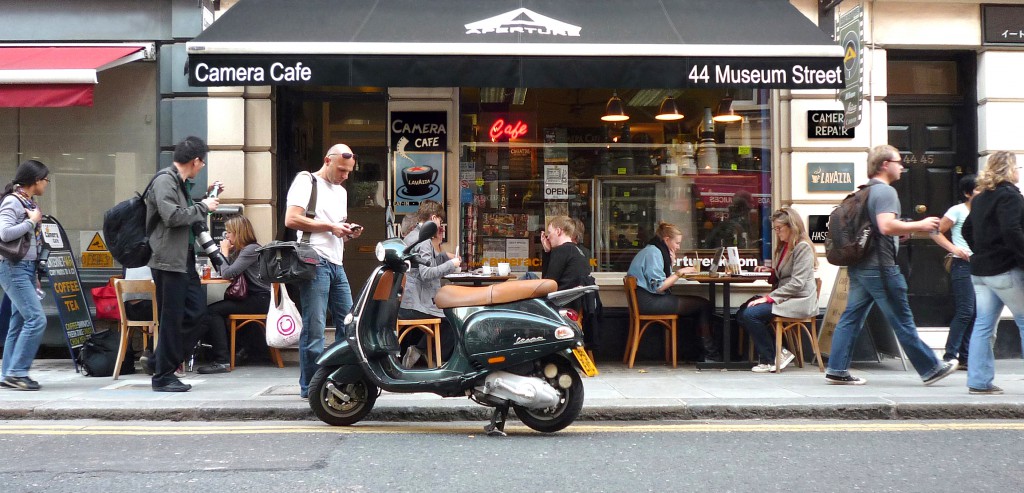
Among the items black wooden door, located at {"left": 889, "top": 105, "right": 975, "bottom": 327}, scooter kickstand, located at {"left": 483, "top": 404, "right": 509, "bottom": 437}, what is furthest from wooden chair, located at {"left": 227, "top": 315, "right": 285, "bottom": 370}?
black wooden door, located at {"left": 889, "top": 105, "right": 975, "bottom": 327}

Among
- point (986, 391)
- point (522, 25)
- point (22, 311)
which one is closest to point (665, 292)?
point (522, 25)

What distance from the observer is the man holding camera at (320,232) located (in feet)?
20.9

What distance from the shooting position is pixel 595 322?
8.79 meters

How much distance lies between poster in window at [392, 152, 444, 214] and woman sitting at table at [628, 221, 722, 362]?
2144mm

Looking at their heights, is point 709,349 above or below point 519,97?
below

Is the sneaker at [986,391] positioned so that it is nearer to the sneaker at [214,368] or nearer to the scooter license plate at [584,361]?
the scooter license plate at [584,361]

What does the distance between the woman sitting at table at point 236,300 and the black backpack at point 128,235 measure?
1.50 meters

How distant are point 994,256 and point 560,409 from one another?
11.4ft

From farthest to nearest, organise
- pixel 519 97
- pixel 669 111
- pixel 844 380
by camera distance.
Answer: pixel 669 111 < pixel 519 97 < pixel 844 380

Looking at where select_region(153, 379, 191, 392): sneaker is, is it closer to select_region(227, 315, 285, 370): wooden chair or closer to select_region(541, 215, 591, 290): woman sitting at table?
select_region(227, 315, 285, 370): wooden chair

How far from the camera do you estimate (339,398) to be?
229 inches

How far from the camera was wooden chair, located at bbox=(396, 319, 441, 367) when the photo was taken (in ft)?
27.0

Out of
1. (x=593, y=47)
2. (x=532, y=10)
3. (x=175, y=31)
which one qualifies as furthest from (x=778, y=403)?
(x=175, y=31)

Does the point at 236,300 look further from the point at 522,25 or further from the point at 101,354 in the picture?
the point at 522,25
